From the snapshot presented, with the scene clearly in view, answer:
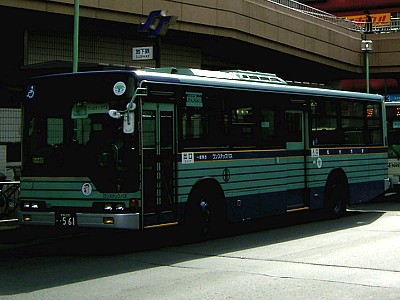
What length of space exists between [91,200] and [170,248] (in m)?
1.82

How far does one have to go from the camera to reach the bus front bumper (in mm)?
11906

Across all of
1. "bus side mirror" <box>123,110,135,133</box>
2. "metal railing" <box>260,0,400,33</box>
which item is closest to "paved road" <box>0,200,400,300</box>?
"bus side mirror" <box>123,110,135,133</box>

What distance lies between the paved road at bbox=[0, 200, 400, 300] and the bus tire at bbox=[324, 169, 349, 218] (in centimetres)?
168

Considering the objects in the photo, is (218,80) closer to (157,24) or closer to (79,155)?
(79,155)

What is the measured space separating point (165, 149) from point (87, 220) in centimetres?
188

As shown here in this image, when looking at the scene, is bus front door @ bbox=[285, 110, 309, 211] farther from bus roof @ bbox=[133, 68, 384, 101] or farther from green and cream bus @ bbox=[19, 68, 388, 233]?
bus roof @ bbox=[133, 68, 384, 101]

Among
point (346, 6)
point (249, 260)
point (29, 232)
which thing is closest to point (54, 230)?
point (29, 232)

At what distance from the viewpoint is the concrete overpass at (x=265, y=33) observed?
76.6 feet

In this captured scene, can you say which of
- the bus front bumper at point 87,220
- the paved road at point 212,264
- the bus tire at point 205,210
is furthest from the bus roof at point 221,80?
the paved road at point 212,264

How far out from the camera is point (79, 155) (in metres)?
12.4

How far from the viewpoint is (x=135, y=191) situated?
1212 cm

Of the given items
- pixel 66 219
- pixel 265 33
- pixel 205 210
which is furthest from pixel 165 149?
pixel 265 33

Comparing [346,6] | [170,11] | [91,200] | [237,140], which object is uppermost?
[346,6]

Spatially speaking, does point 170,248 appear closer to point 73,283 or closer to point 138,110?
point 138,110
